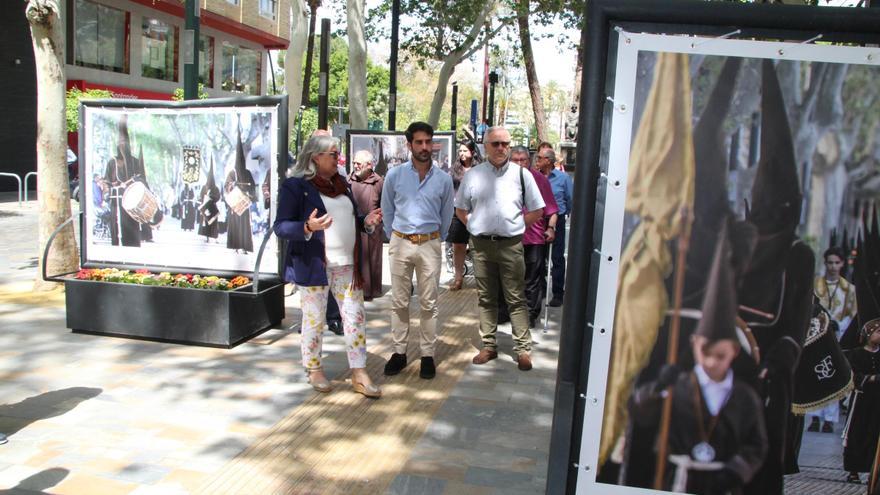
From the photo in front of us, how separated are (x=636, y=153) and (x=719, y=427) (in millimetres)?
873

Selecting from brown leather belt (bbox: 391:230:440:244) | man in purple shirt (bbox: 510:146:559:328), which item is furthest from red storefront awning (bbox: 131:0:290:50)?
brown leather belt (bbox: 391:230:440:244)

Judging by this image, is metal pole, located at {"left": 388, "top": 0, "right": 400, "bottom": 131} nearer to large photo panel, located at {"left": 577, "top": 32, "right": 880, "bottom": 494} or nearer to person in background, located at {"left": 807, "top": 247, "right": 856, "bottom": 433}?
large photo panel, located at {"left": 577, "top": 32, "right": 880, "bottom": 494}

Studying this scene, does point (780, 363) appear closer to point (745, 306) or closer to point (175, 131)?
point (745, 306)

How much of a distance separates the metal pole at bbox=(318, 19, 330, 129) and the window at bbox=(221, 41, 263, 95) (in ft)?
87.7

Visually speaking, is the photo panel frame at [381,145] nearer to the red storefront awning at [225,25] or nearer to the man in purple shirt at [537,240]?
the man in purple shirt at [537,240]

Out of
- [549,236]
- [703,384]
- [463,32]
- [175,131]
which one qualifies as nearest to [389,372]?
[549,236]

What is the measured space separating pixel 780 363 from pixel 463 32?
865 inches

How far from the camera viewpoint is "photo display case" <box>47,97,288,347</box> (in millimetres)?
6688

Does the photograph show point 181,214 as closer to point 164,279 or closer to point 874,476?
point 164,279

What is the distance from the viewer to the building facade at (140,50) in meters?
24.9

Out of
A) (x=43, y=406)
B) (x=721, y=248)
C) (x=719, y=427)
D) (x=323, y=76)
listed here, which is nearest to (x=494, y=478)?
(x=719, y=427)

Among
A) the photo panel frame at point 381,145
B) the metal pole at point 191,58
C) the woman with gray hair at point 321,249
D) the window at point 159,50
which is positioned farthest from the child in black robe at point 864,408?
the window at point 159,50

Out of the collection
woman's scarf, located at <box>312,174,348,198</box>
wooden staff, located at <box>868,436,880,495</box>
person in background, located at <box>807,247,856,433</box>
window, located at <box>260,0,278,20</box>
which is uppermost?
window, located at <box>260,0,278,20</box>

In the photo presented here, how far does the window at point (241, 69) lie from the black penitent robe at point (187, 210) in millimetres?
31125
